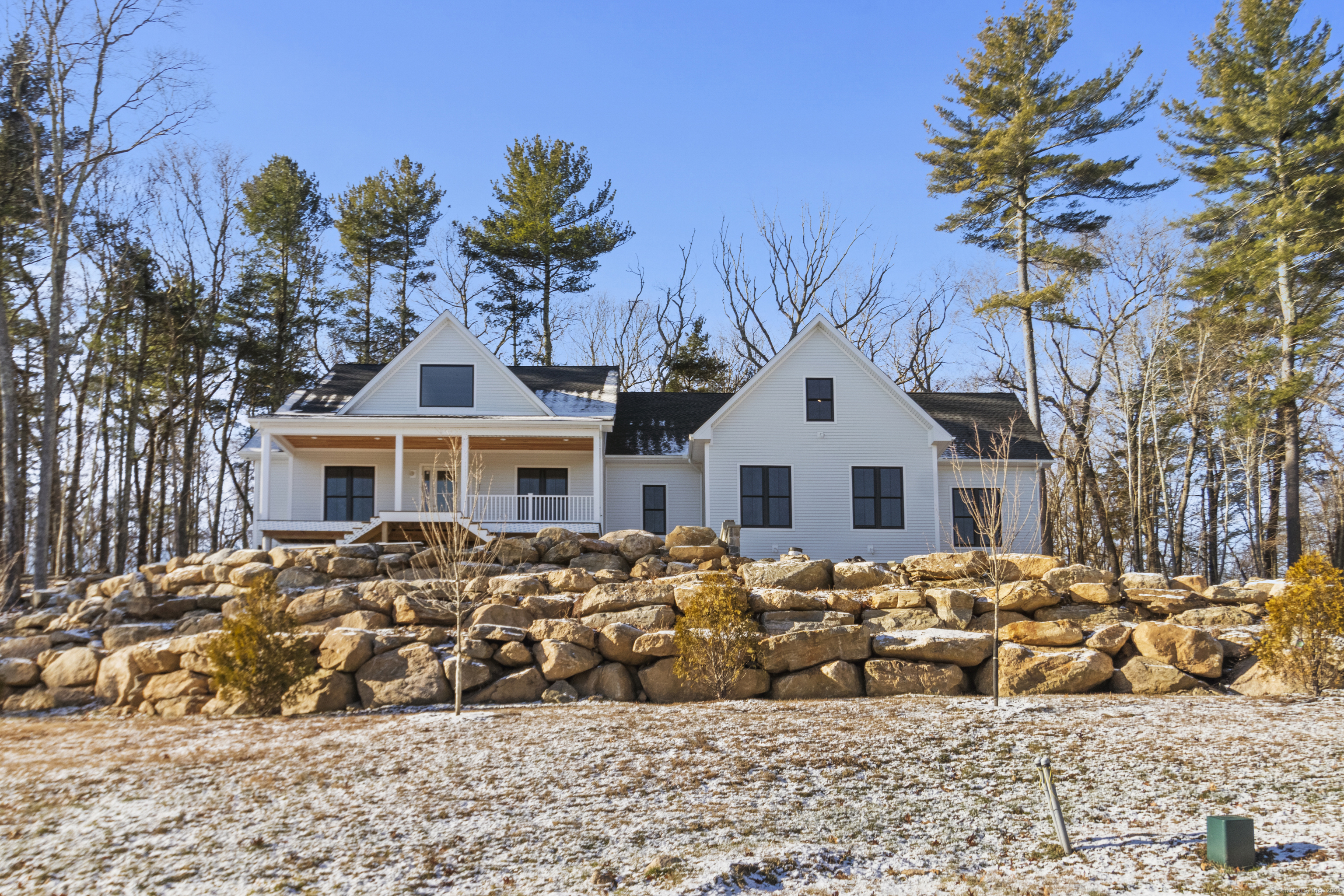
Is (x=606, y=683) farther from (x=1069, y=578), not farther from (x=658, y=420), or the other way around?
(x=658, y=420)

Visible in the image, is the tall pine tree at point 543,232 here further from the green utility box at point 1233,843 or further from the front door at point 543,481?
the green utility box at point 1233,843

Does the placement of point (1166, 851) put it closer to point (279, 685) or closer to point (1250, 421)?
point (279, 685)

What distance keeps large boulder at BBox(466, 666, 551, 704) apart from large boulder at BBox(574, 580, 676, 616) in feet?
5.59

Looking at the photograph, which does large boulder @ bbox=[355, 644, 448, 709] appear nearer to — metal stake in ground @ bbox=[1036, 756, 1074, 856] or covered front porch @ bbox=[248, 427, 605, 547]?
metal stake in ground @ bbox=[1036, 756, 1074, 856]

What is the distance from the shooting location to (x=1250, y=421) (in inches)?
785

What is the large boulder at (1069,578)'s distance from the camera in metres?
12.9

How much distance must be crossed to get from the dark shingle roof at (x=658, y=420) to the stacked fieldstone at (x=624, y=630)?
21.4ft

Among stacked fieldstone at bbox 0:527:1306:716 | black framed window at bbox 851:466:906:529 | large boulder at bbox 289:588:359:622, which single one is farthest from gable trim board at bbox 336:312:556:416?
large boulder at bbox 289:588:359:622

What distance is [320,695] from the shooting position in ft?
35.1

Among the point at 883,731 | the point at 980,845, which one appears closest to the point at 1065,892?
the point at 980,845

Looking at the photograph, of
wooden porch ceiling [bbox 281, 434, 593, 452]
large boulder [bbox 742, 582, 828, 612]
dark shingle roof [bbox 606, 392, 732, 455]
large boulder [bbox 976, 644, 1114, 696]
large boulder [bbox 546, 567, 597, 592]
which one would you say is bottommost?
large boulder [bbox 976, 644, 1114, 696]

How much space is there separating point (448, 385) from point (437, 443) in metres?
1.39

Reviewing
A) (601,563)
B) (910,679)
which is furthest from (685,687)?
(601,563)

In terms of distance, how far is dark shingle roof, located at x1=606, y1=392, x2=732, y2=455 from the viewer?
21938 mm
